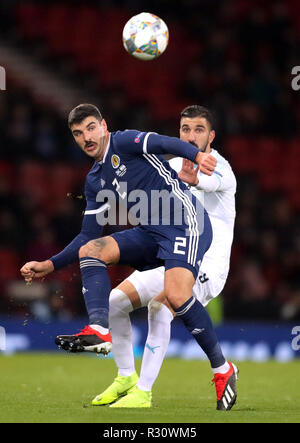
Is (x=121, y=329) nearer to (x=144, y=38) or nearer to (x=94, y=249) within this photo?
(x=94, y=249)

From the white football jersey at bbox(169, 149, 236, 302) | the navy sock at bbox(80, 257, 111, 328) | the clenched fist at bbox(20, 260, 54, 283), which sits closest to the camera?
the navy sock at bbox(80, 257, 111, 328)

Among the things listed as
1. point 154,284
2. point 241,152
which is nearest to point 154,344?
point 154,284

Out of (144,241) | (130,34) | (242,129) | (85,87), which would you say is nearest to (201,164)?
(144,241)

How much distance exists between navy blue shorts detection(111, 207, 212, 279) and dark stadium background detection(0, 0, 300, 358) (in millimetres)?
5720

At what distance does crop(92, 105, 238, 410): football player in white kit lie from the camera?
245 inches

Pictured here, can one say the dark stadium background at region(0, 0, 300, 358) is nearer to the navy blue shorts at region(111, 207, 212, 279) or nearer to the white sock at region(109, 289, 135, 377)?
the white sock at region(109, 289, 135, 377)

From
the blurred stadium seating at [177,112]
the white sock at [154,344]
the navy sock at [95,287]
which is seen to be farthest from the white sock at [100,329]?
the blurred stadium seating at [177,112]

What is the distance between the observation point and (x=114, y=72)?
1694 cm

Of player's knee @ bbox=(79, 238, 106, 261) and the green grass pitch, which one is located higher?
player's knee @ bbox=(79, 238, 106, 261)

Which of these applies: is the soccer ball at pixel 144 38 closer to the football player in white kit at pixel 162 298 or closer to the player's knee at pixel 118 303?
the football player in white kit at pixel 162 298

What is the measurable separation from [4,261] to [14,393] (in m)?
6.88

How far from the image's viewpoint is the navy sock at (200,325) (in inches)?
239

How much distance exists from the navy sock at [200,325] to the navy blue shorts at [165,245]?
22 centimetres

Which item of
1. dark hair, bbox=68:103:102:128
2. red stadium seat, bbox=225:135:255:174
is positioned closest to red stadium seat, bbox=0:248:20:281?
red stadium seat, bbox=225:135:255:174
